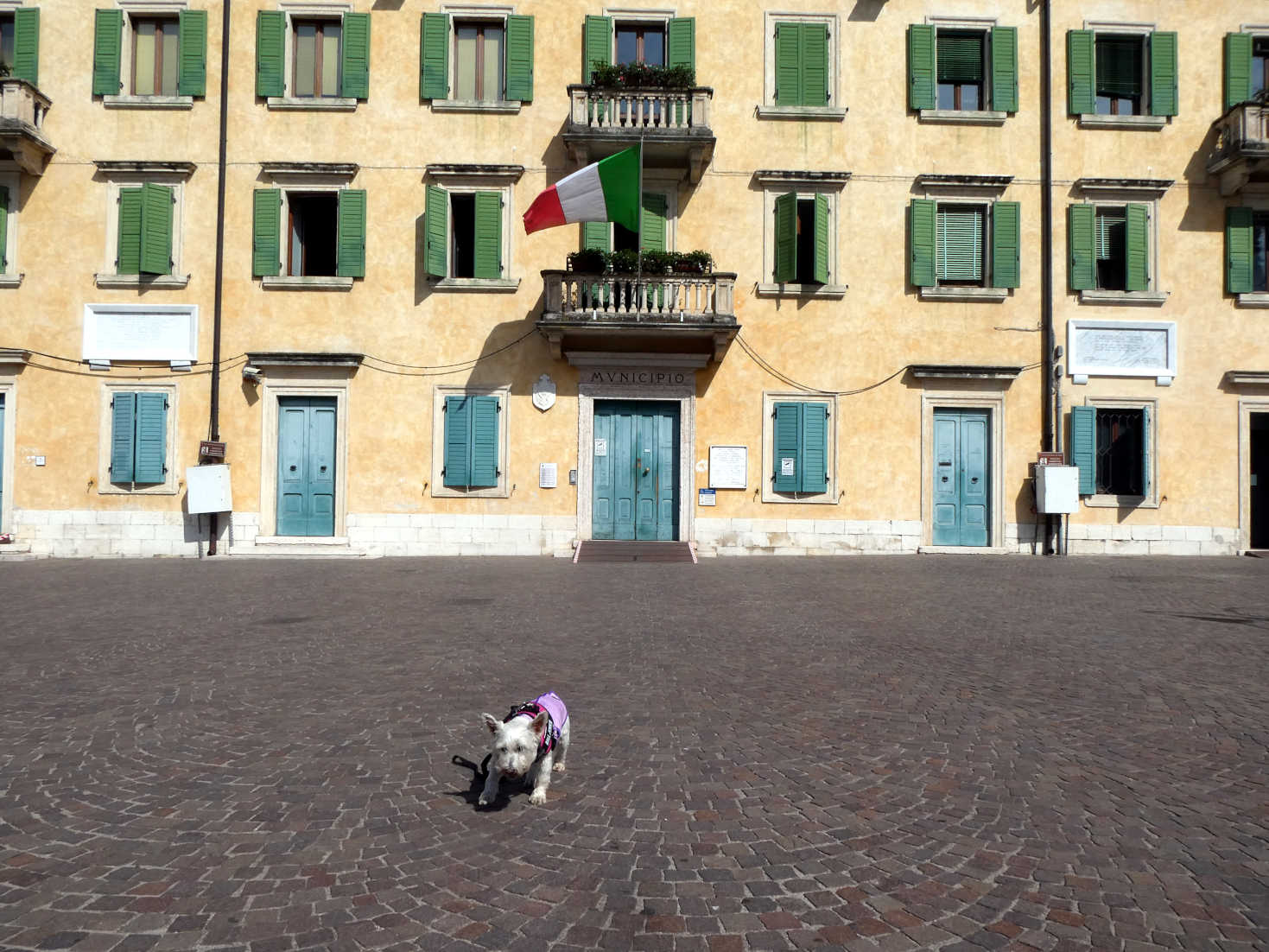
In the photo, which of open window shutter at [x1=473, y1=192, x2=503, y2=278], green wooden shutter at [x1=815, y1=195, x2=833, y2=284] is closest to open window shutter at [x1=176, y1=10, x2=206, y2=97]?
open window shutter at [x1=473, y1=192, x2=503, y2=278]

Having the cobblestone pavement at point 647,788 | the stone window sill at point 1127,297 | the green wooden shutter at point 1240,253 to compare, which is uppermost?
the green wooden shutter at point 1240,253

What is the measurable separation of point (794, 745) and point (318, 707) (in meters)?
2.87

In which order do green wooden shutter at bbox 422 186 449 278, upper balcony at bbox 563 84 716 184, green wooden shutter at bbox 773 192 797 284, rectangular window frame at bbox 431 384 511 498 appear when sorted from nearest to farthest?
upper balcony at bbox 563 84 716 184
green wooden shutter at bbox 422 186 449 278
green wooden shutter at bbox 773 192 797 284
rectangular window frame at bbox 431 384 511 498

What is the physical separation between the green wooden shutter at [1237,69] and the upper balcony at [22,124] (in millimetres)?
22400

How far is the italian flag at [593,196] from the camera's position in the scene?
13.4 metres

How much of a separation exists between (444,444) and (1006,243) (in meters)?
11.4

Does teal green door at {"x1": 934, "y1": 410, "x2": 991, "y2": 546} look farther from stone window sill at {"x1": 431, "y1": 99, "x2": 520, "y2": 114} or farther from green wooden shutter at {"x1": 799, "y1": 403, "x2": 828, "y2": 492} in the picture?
stone window sill at {"x1": 431, "y1": 99, "x2": 520, "y2": 114}

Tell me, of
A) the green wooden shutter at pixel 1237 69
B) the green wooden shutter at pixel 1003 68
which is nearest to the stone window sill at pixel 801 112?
the green wooden shutter at pixel 1003 68

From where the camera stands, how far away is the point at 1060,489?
15336 millimetres

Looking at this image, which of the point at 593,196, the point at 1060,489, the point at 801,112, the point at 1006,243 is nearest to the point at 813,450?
the point at 1060,489

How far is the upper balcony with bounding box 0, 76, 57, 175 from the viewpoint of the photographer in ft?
47.6

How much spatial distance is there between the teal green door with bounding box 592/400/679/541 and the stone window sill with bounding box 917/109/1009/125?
7469 mm

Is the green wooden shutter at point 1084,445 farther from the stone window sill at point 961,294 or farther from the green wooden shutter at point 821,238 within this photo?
the green wooden shutter at point 821,238

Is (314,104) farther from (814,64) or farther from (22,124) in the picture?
(814,64)
